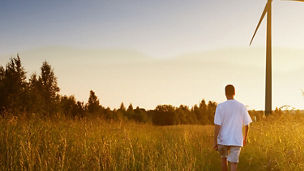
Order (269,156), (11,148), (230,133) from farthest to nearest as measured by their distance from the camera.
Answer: (269,156)
(11,148)
(230,133)

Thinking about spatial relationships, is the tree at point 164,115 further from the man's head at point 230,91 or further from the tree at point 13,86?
the man's head at point 230,91

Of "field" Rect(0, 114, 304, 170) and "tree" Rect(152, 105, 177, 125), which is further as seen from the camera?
"tree" Rect(152, 105, 177, 125)

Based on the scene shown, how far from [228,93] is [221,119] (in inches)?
21.8

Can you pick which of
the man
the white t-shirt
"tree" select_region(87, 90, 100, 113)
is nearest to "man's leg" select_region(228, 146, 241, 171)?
the man

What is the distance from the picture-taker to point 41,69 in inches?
1606

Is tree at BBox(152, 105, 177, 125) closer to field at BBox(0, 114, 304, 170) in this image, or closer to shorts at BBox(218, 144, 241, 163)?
field at BBox(0, 114, 304, 170)

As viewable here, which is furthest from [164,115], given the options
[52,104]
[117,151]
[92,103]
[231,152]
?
[231,152]

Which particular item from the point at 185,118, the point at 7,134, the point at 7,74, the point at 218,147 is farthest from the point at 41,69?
the point at 218,147

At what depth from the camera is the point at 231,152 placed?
597cm

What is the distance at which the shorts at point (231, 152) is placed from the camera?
5895mm

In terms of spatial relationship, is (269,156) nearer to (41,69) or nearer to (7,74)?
(7,74)

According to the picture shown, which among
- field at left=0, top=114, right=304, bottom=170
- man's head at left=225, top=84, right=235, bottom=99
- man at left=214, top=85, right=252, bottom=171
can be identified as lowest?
field at left=0, top=114, right=304, bottom=170

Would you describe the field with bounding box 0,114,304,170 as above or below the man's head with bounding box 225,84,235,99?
below

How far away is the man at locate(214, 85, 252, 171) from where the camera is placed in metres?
5.92
